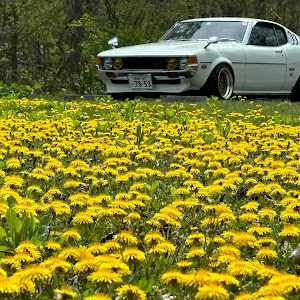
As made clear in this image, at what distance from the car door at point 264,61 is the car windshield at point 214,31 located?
24 centimetres

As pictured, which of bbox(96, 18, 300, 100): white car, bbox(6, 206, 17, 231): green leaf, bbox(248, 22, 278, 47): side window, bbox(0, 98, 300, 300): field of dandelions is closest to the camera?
bbox(0, 98, 300, 300): field of dandelions

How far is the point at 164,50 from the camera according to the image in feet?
30.2

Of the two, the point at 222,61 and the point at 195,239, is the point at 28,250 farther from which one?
the point at 222,61

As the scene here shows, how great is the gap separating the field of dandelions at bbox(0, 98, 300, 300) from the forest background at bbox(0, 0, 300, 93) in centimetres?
987

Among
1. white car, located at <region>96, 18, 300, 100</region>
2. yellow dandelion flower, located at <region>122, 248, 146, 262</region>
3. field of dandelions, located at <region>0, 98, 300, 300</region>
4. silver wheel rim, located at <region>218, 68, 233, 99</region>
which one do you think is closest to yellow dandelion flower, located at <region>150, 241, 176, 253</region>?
field of dandelions, located at <region>0, 98, 300, 300</region>

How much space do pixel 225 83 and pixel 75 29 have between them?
1093 cm

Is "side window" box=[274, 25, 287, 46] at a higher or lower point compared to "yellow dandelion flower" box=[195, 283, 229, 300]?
higher

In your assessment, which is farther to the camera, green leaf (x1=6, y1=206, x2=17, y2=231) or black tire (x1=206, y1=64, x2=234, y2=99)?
black tire (x1=206, y1=64, x2=234, y2=99)

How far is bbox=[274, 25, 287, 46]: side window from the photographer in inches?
449

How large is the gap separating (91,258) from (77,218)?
0.48 m

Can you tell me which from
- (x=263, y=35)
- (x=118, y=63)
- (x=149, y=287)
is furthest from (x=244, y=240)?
(x=263, y=35)

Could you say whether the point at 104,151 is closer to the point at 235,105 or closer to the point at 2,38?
the point at 235,105

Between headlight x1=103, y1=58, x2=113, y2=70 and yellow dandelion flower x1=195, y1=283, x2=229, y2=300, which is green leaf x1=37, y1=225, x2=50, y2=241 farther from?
headlight x1=103, y1=58, x2=113, y2=70

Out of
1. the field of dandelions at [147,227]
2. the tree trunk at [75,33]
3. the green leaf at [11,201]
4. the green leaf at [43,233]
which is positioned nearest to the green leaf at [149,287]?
the field of dandelions at [147,227]
